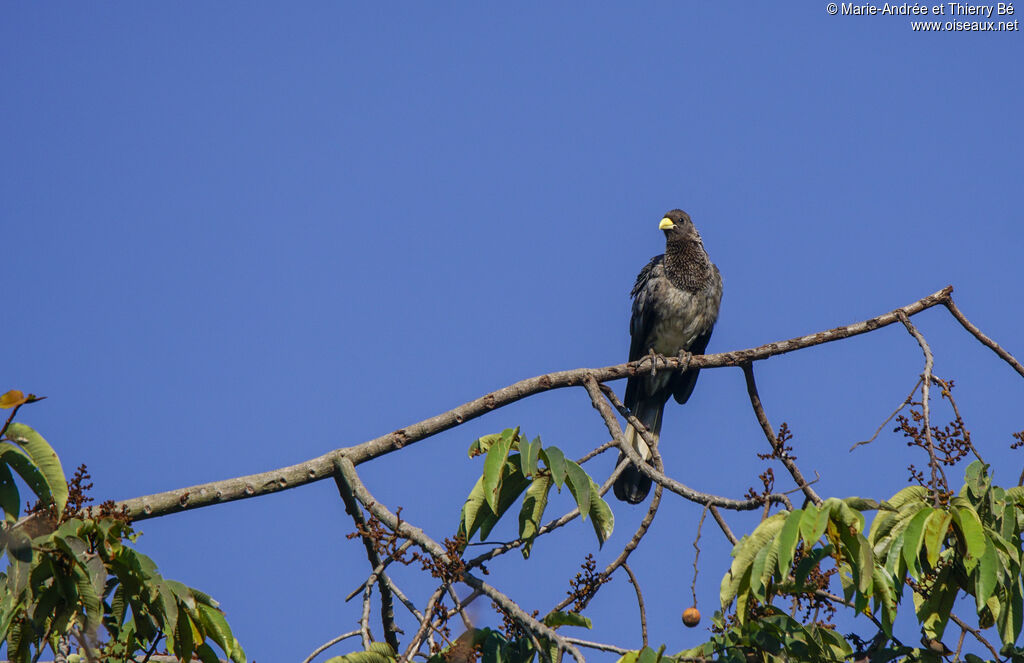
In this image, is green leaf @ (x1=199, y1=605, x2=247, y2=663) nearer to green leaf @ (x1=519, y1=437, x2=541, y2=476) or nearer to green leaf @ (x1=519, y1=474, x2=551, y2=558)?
green leaf @ (x1=519, y1=474, x2=551, y2=558)

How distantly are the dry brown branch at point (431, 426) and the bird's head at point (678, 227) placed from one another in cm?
273

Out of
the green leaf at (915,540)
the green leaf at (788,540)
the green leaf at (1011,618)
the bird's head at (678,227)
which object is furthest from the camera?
the bird's head at (678,227)

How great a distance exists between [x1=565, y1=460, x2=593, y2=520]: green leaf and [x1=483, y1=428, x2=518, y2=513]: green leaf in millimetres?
162

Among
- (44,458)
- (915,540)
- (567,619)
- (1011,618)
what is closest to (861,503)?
(915,540)

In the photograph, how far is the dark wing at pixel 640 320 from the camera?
20.7 ft

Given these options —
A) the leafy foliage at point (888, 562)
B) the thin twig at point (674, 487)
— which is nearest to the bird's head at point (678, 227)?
the thin twig at point (674, 487)

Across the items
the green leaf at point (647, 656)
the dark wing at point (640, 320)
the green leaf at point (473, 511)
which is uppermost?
the dark wing at point (640, 320)

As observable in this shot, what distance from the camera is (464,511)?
264 cm

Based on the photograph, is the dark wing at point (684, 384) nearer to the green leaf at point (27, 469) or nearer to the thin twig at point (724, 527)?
the thin twig at point (724, 527)

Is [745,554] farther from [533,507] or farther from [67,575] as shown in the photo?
[67,575]

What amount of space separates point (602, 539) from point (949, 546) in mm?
862

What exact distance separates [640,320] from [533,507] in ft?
12.8

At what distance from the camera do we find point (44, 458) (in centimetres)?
234

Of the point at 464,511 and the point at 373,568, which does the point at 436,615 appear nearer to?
the point at 464,511
